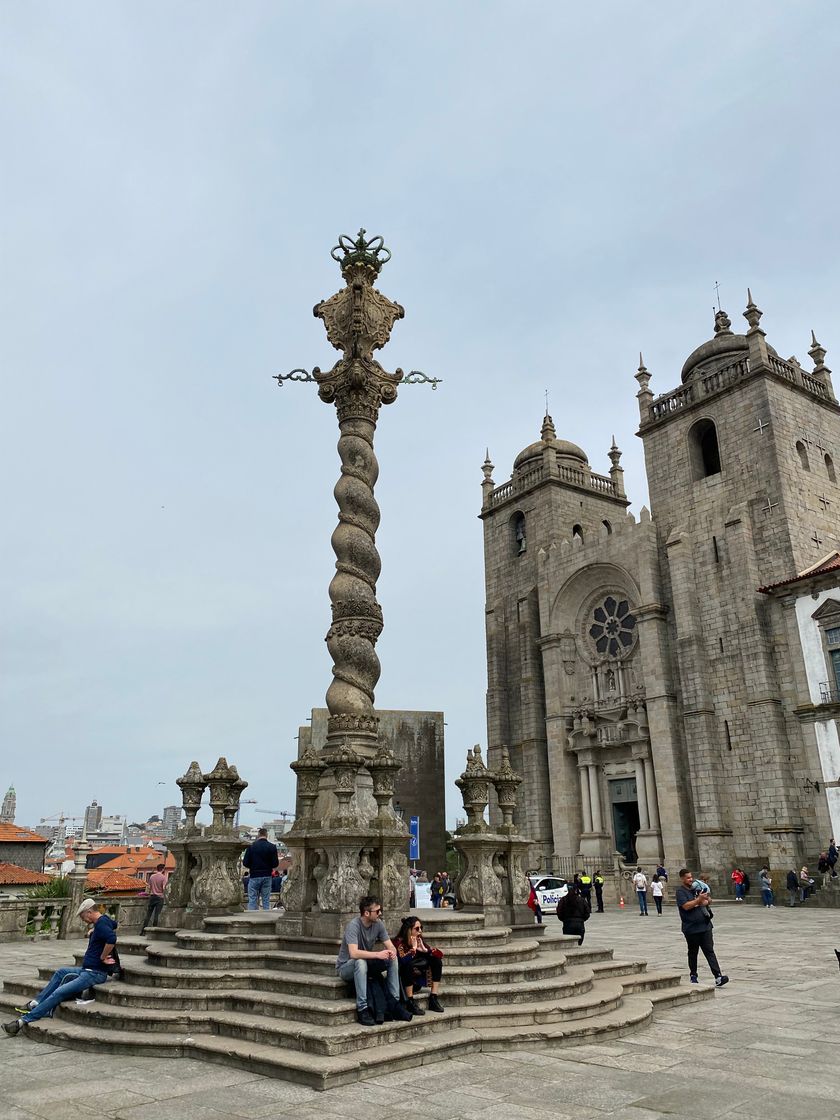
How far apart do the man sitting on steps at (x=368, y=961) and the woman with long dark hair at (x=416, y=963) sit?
0.64 ft

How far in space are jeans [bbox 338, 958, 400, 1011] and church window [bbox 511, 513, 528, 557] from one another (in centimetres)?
3447

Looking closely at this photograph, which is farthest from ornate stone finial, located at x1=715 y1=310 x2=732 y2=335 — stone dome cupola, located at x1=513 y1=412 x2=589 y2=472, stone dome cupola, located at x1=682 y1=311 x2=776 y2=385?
stone dome cupola, located at x1=513 y1=412 x2=589 y2=472

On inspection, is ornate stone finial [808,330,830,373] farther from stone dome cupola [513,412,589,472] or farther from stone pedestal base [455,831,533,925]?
stone pedestal base [455,831,533,925]

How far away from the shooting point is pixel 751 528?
3042 cm

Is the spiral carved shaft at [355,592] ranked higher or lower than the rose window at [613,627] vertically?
lower

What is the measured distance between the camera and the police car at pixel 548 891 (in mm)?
25266

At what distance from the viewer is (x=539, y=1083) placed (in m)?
5.84

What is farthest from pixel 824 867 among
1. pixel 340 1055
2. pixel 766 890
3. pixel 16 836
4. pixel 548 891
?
pixel 16 836

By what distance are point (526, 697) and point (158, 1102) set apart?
33.1 meters

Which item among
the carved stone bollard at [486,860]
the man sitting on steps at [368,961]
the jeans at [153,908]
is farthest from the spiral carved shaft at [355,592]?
the jeans at [153,908]

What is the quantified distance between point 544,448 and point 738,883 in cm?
2234

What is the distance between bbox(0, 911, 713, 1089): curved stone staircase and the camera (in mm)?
6527

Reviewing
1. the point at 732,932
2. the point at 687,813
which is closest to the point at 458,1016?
the point at 732,932

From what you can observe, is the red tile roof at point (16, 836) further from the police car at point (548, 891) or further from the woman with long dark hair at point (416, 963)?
the woman with long dark hair at point (416, 963)
